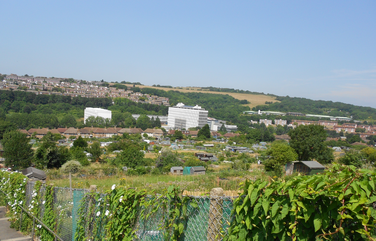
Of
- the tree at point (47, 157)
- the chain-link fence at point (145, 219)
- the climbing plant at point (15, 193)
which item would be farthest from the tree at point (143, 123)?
the chain-link fence at point (145, 219)

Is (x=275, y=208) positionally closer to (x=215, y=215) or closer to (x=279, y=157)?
(x=215, y=215)

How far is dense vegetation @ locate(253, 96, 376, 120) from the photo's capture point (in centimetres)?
13050

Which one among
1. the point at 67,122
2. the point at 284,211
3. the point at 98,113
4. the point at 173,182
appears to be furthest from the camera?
the point at 98,113

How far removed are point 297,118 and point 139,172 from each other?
345 ft

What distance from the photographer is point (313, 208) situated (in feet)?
4.80

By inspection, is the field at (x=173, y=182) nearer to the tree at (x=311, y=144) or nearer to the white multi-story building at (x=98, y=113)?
the tree at (x=311, y=144)

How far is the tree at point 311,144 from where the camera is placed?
21406 mm

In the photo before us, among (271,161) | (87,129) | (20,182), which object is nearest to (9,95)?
(87,129)

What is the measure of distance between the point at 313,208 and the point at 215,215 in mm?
774

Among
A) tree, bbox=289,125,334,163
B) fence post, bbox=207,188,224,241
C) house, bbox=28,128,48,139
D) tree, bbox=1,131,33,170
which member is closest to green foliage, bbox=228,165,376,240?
fence post, bbox=207,188,224,241

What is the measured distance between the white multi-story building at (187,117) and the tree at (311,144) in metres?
55.9

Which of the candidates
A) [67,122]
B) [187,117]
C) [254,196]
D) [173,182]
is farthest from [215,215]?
[187,117]

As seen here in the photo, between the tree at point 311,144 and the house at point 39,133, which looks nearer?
the tree at point 311,144

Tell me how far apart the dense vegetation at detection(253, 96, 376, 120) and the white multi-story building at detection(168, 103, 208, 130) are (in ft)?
197
